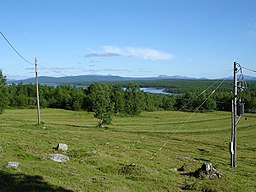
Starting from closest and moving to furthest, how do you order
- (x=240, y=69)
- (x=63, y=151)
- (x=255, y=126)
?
(x=63, y=151), (x=240, y=69), (x=255, y=126)

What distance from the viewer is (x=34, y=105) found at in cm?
11606

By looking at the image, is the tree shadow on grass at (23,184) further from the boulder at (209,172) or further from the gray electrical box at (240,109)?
the gray electrical box at (240,109)

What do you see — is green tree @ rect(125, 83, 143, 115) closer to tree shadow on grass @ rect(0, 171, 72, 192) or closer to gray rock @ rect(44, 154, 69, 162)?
gray rock @ rect(44, 154, 69, 162)

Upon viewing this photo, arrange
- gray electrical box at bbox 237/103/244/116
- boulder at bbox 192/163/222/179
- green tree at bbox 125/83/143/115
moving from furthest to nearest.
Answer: green tree at bbox 125/83/143/115 → gray electrical box at bbox 237/103/244/116 → boulder at bbox 192/163/222/179

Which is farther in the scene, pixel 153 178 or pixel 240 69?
pixel 240 69

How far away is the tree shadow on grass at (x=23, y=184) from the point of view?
11.7 metres

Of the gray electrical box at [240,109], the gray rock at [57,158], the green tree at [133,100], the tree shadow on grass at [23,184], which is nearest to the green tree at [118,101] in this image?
the green tree at [133,100]

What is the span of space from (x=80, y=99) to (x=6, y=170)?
102357 mm

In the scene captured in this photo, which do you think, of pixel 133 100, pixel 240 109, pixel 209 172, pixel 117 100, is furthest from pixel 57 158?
pixel 133 100

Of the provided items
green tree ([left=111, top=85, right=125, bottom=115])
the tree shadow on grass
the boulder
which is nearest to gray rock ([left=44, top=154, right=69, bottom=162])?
the tree shadow on grass

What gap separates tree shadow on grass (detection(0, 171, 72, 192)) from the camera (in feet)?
38.5

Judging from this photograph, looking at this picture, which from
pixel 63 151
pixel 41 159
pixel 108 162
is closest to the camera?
pixel 41 159

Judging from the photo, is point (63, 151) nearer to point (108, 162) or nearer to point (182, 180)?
point (108, 162)

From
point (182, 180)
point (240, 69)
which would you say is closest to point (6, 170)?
point (182, 180)
